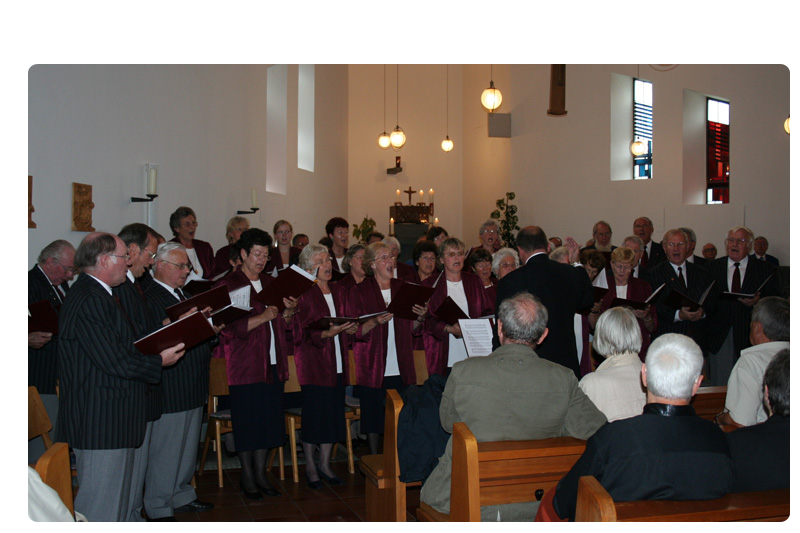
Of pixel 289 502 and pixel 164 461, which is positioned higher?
pixel 164 461

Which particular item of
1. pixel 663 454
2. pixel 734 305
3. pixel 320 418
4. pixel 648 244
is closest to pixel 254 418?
pixel 320 418

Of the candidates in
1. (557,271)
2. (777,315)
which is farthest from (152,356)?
(777,315)

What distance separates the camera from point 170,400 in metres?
4.04

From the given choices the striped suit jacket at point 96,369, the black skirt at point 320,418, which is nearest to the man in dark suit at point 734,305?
the black skirt at point 320,418

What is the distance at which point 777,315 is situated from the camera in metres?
3.55

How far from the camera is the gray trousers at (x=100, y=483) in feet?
10.8

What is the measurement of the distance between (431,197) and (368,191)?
4.45ft

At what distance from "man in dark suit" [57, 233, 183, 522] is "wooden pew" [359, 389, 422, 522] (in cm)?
109

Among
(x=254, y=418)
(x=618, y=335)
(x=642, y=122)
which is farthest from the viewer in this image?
(x=642, y=122)

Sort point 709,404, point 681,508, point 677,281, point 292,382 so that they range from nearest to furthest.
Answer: point 681,508
point 709,404
point 292,382
point 677,281

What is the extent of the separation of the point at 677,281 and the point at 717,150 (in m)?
5.77

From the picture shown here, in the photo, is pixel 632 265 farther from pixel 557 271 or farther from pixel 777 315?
pixel 777 315

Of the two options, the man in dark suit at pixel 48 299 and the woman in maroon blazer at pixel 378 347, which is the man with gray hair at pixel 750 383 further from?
the man in dark suit at pixel 48 299

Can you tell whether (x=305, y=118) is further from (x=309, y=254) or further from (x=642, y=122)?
(x=309, y=254)
